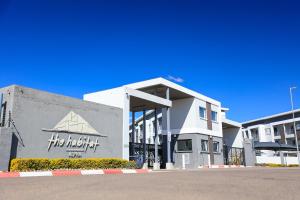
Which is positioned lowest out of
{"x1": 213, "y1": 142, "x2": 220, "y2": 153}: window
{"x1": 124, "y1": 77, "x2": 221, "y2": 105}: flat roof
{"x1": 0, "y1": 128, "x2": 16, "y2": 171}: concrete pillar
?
{"x1": 0, "y1": 128, "x2": 16, "y2": 171}: concrete pillar

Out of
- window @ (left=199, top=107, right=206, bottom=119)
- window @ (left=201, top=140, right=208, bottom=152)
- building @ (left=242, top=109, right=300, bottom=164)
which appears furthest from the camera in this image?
building @ (left=242, top=109, right=300, bottom=164)

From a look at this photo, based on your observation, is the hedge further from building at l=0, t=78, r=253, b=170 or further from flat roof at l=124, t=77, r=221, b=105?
flat roof at l=124, t=77, r=221, b=105

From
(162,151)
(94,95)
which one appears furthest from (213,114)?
(94,95)

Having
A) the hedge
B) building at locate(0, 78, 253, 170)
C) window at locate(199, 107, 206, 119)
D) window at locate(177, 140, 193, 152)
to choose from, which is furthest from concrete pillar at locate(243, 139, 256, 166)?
the hedge

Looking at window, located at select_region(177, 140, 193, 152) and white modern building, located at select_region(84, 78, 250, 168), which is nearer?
white modern building, located at select_region(84, 78, 250, 168)

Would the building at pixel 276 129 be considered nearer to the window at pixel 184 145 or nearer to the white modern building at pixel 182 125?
the white modern building at pixel 182 125

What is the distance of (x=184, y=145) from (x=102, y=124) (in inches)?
Result: 564

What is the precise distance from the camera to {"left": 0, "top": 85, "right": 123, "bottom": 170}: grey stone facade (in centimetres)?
1805

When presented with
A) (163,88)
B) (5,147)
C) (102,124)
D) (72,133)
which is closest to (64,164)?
(72,133)

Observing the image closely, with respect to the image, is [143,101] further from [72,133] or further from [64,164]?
[64,164]

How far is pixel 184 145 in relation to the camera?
118 ft

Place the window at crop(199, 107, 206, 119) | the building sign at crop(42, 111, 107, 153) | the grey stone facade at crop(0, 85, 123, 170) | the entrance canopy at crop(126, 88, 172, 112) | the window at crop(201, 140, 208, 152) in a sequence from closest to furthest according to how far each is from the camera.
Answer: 1. the grey stone facade at crop(0, 85, 123, 170)
2. the building sign at crop(42, 111, 107, 153)
3. the entrance canopy at crop(126, 88, 172, 112)
4. the window at crop(201, 140, 208, 152)
5. the window at crop(199, 107, 206, 119)

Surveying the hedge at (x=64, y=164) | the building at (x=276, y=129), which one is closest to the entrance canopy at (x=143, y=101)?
the hedge at (x=64, y=164)

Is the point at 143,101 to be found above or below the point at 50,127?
above
